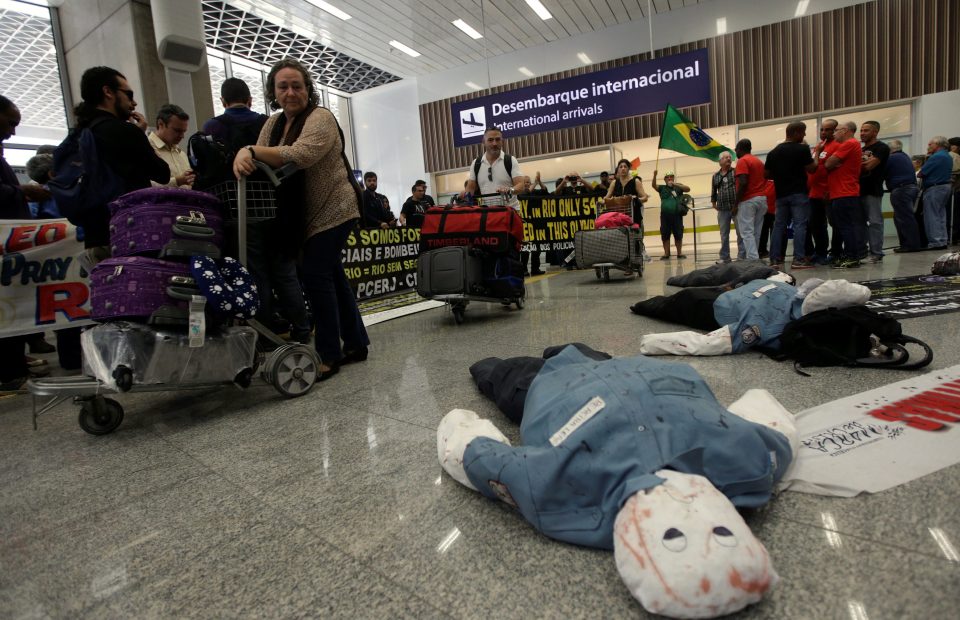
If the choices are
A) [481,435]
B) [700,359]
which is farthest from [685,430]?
[700,359]

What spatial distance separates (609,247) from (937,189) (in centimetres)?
487

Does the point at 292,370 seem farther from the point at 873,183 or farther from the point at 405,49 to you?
the point at 405,49

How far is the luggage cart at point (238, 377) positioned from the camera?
1.78 m

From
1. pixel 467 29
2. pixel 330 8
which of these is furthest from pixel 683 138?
pixel 330 8

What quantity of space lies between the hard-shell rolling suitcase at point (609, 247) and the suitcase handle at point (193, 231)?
455 centimetres

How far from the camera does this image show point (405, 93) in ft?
48.2

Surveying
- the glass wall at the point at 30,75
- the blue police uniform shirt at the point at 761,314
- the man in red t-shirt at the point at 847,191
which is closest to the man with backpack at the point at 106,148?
the blue police uniform shirt at the point at 761,314

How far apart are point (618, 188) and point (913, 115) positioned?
24.2 feet

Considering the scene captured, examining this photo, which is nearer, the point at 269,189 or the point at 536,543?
the point at 536,543

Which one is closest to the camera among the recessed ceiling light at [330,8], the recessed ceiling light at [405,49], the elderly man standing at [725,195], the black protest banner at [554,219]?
the elderly man standing at [725,195]

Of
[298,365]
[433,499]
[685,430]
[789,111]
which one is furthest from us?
[789,111]

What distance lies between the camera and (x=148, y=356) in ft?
5.98

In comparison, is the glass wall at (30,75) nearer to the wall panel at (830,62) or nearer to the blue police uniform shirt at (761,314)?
the blue police uniform shirt at (761,314)

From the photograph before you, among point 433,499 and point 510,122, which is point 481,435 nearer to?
point 433,499
